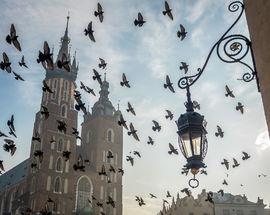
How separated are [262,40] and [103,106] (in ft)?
229

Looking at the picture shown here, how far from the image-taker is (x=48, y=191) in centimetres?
5559

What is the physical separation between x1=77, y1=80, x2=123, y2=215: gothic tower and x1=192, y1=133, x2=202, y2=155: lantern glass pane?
57.2 metres

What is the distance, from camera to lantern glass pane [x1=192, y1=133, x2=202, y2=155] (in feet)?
16.6

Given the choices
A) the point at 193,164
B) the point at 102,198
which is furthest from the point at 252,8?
the point at 102,198

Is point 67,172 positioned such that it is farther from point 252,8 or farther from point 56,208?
point 252,8

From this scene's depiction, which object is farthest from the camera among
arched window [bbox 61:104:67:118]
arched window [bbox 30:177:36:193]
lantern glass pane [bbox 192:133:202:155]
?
arched window [bbox 61:104:67:118]

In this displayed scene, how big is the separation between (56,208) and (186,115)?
178 feet

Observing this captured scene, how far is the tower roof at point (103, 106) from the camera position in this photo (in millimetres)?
72488

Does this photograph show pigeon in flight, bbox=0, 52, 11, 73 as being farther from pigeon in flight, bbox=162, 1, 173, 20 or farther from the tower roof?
the tower roof

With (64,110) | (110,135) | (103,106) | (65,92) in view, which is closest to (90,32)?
(64,110)

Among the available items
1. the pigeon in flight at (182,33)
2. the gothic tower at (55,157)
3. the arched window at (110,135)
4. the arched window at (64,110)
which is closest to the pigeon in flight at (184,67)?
the pigeon in flight at (182,33)

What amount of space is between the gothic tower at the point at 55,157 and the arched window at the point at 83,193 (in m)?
2.10

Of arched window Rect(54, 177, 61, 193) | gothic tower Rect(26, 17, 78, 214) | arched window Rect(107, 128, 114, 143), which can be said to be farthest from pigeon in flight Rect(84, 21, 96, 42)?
arched window Rect(107, 128, 114, 143)

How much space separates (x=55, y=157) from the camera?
5912 cm
